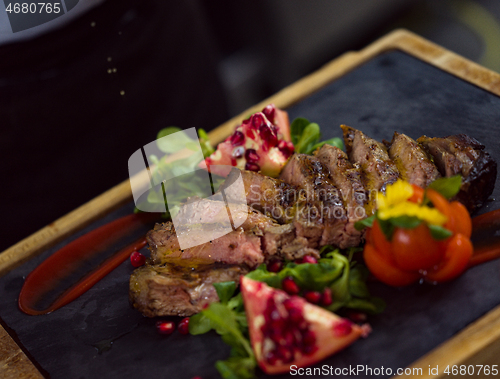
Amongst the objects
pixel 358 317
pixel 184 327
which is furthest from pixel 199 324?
pixel 358 317

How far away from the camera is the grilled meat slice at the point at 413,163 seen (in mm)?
3059

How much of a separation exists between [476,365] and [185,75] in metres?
3.91

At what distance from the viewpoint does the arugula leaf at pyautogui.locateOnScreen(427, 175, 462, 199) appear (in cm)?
275

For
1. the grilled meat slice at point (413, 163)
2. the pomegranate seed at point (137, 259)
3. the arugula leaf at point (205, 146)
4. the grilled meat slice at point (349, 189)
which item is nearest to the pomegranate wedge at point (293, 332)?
the grilled meat slice at point (349, 189)

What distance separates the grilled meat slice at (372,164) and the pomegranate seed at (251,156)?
0.74 meters

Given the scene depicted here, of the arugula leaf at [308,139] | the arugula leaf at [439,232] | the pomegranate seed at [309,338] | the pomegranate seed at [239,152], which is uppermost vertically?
the pomegranate seed at [239,152]

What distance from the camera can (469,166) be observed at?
9.91 feet

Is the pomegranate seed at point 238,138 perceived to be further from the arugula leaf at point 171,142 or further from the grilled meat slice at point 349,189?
the grilled meat slice at point 349,189

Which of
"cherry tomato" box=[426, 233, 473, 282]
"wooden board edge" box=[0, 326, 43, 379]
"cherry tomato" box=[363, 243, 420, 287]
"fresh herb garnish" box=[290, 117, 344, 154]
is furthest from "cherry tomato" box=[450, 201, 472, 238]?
"wooden board edge" box=[0, 326, 43, 379]

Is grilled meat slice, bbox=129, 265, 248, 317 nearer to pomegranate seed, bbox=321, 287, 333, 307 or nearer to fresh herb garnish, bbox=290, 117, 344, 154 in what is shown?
pomegranate seed, bbox=321, 287, 333, 307

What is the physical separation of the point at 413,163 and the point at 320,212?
0.70 meters

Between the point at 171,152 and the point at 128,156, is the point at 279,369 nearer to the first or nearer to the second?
the point at 171,152

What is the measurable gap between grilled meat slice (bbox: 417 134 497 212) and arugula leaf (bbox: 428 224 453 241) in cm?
53

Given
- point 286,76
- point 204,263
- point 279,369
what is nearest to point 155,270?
point 204,263
